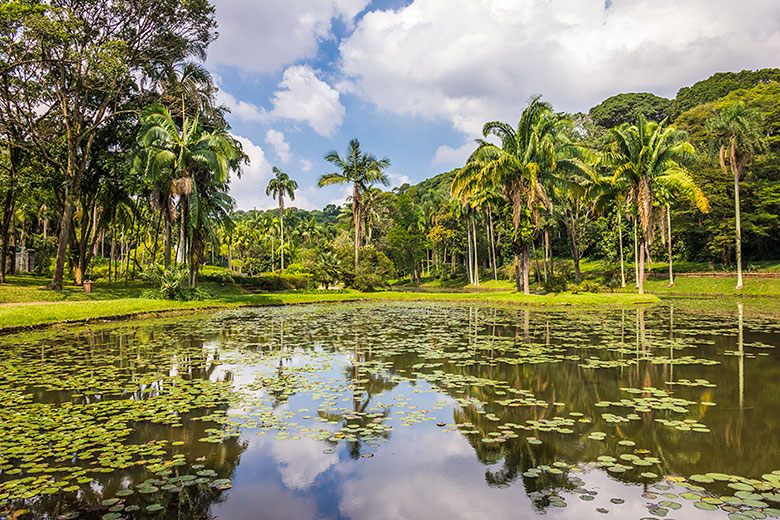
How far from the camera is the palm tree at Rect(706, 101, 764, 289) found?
3020 cm

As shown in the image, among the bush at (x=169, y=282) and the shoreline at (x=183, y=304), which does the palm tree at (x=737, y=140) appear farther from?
the bush at (x=169, y=282)

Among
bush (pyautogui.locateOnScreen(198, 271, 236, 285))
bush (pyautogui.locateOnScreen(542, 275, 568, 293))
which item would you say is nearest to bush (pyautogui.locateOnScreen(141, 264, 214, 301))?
bush (pyautogui.locateOnScreen(198, 271, 236, 285))

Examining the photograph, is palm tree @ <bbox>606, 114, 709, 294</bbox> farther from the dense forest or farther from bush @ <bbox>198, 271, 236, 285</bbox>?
bush @ <bbox>198, 271, 236, 285</bbox>

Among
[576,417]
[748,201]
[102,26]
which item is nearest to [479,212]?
[748,201]

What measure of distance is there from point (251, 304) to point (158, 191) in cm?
856

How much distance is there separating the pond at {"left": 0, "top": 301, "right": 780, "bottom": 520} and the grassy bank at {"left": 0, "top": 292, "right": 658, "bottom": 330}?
204 inches

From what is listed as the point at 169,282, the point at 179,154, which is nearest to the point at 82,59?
the point at 179,154

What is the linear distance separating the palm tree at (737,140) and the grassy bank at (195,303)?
12086 millimetres

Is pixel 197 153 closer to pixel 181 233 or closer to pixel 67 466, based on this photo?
pixel 181 233

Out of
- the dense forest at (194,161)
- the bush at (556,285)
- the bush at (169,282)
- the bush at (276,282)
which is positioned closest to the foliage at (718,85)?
the dense forest at (194,161)

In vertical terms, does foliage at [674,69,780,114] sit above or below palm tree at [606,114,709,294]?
above

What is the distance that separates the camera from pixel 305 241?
82.4 metres

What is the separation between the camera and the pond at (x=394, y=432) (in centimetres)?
378

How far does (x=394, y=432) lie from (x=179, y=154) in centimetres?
2390
